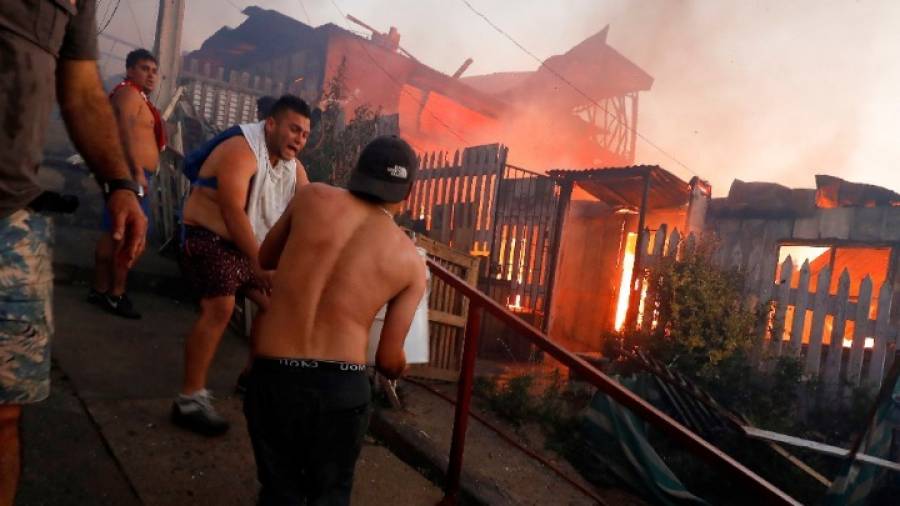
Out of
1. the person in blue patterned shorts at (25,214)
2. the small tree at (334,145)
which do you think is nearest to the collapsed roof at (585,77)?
the small tree at (334,145)

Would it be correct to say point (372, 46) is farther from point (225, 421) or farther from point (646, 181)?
point (225, 421)

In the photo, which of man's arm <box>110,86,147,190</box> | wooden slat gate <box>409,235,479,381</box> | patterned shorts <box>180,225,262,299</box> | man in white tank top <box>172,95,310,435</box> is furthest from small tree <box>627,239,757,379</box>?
man's arm <box>110,86,147,190</box>

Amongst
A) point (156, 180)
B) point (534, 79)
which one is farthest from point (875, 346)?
point (534, 79)

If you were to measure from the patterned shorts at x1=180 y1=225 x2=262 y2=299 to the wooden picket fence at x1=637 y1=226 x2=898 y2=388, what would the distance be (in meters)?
5.47

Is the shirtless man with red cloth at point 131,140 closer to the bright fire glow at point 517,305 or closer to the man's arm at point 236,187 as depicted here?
the man's arm at point 236,187

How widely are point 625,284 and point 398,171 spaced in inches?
300

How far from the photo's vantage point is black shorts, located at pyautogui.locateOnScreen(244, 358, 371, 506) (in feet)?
5.68

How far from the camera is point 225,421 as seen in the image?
2605mm

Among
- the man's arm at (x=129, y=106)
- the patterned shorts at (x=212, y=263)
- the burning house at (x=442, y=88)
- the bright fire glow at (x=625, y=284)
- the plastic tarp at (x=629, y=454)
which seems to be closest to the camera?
the patterned shorts at (x=212, y=263)

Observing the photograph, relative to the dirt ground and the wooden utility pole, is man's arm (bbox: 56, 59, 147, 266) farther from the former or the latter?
the wooden utility pole

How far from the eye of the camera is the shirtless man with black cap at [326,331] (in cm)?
174

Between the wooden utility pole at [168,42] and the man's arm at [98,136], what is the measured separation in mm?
8760

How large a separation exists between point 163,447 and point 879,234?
9491 mm

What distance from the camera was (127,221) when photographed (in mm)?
1549
